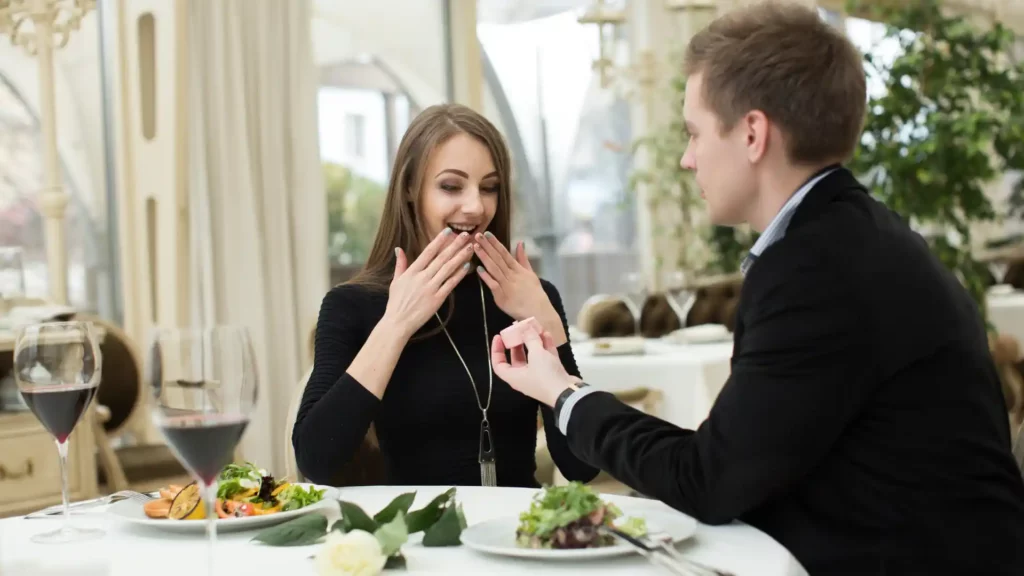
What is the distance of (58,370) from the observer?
1.32 m

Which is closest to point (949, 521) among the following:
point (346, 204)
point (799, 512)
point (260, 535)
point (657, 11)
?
point (799, 512)

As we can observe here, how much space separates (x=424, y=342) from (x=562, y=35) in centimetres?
539

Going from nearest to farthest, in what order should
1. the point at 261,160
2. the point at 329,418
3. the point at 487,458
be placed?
the point at 329,418 → the point at 487,458 → the point at 261,160

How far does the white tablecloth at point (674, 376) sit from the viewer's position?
4.27 m

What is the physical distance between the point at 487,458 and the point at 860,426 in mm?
847

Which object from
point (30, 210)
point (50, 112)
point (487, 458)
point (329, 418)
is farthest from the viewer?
point (30, 210)

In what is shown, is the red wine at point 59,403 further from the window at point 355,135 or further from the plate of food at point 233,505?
the window at point 355,135

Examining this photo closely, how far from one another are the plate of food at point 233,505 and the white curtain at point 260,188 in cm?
328

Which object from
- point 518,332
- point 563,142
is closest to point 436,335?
point 518,332

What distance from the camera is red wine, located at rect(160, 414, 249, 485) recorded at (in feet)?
3.23

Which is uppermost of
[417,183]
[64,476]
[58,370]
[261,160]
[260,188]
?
[261,160]

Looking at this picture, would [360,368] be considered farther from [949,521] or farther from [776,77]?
[949,521]

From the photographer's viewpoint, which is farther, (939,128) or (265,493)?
(939,128)

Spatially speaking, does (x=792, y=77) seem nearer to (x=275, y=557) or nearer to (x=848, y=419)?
(x=848, y=419)
